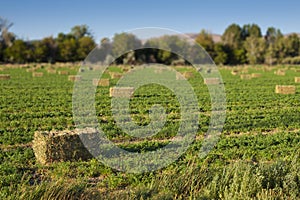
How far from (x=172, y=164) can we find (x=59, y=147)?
2968 mm

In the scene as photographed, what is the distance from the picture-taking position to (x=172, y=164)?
10141 mm

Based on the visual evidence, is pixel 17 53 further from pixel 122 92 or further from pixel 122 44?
pixel 122 92

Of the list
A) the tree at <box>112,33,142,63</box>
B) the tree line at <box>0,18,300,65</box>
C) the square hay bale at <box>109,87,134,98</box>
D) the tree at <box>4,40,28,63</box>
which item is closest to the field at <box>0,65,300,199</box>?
the square hay bale at <box>109,87,134,98</box>

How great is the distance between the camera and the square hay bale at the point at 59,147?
1003cm

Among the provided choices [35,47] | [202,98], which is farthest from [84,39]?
[202,98]

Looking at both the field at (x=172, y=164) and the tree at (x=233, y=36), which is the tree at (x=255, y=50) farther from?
the field at (x=172, y=164)

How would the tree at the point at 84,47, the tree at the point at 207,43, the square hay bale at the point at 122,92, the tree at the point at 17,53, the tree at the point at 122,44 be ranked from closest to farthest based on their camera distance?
the square hay bale at the point at 122,92, the tree at the point at 17,53, the tree at the point at 122,44, the tree at the point at 84,47, the tree at the point at 207,43

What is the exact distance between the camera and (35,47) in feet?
296

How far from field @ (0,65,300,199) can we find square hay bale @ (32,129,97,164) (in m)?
0.28

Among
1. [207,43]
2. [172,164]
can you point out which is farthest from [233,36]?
[172,164]

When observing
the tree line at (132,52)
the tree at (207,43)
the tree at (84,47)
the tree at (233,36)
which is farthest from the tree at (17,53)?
the tree at (233,36)

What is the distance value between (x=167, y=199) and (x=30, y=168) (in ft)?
13.4

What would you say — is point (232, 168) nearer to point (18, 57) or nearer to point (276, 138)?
point (276, 138)

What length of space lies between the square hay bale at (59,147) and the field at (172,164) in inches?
10.9
